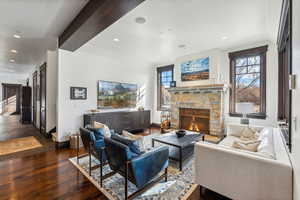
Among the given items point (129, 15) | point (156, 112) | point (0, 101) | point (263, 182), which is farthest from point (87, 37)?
point (0, 101)

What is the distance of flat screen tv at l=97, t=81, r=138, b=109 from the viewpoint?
5.32 metres

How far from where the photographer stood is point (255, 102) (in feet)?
14.8

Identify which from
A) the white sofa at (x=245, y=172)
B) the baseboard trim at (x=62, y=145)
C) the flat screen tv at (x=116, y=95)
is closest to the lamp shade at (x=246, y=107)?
the white sofa at (x=245, y=172)

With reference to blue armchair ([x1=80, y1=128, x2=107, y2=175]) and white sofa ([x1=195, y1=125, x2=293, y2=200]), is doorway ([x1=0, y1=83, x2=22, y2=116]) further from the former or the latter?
white sofa ([x1=195, y1=125, x2=293, y2=200])

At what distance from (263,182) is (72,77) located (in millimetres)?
4913

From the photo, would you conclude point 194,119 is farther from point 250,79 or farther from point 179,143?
point 179,143

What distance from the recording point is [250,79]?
459cm

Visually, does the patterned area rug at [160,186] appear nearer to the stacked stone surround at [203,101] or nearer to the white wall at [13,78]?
the stacked stone surround at [203,101]

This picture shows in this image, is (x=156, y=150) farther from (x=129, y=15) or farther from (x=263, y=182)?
(x=129, y=15)

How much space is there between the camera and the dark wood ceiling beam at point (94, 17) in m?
2.06

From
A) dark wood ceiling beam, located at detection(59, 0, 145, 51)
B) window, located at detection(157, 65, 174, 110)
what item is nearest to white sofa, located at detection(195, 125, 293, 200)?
dark wood ceiling beam, located at detection(59, 0, 145, 51)

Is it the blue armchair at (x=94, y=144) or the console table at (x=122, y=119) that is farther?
the console table at (x=122, y=119)

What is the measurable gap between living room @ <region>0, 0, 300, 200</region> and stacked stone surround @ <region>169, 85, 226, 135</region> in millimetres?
36

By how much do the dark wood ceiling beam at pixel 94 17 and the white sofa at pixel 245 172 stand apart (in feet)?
7.41
